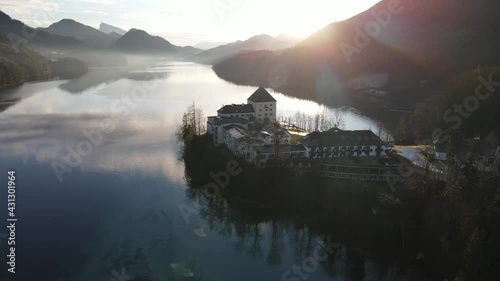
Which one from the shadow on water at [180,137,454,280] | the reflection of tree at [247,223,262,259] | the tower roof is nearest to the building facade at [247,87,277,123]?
the tower roof

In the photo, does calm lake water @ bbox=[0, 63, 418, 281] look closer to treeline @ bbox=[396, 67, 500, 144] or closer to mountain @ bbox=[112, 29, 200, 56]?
treeline @ bbox=[396, 67, 500, 144]

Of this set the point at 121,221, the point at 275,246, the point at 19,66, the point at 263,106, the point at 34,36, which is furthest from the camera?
the point at 34,36

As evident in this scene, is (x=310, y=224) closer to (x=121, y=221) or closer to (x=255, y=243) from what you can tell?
(x=255, y=243)

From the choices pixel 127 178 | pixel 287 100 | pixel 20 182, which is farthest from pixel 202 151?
pixel 287 100

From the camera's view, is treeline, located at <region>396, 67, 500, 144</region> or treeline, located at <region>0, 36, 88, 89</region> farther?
treeline, located at <region>0, 36, 88, 89</region>

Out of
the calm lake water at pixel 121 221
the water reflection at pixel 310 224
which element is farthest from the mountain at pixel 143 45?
the water reflection at pixel 310 224

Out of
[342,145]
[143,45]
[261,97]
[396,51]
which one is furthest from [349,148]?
[143,45]

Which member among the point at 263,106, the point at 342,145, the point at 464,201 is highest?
the point at 263,106
